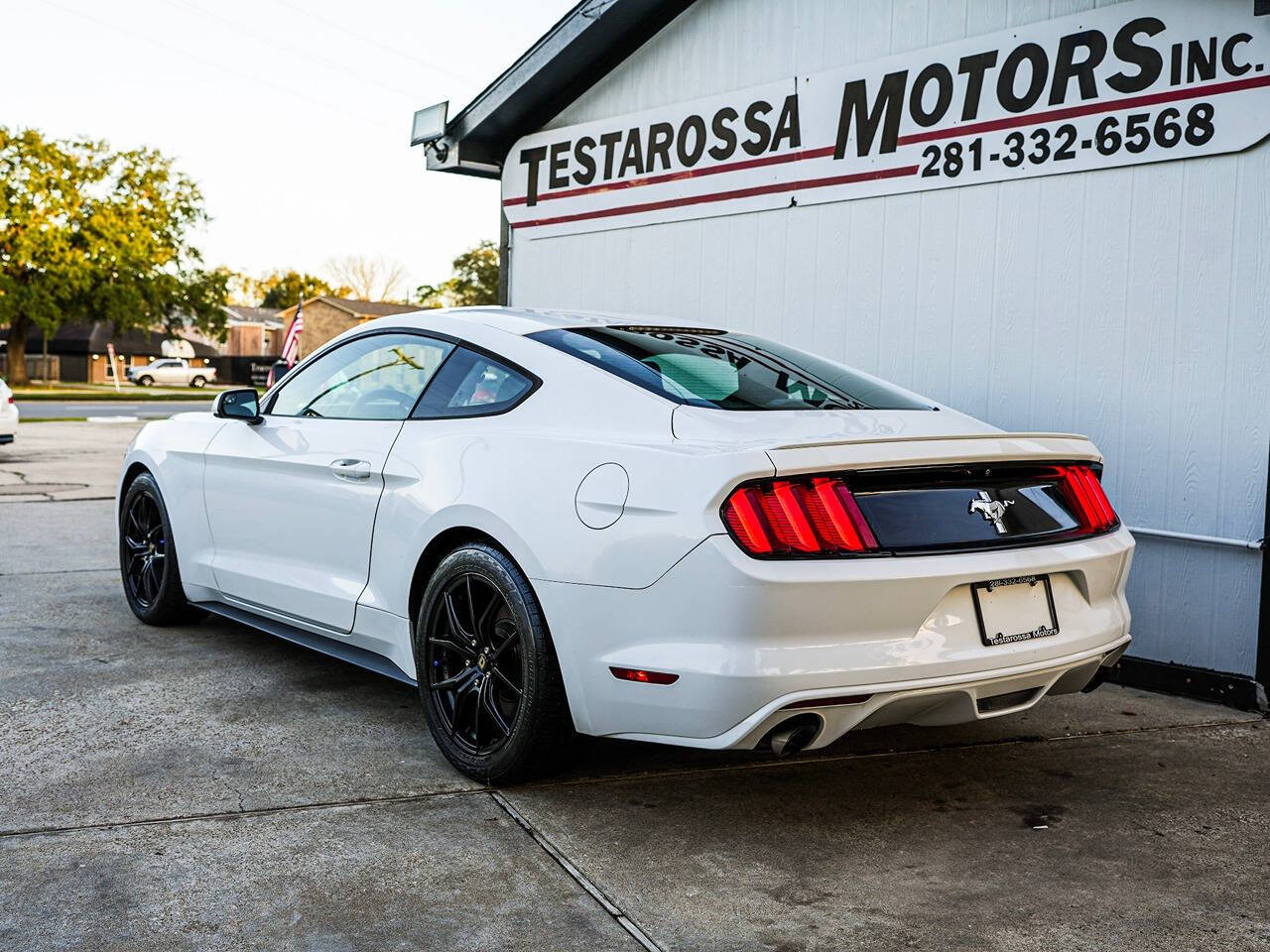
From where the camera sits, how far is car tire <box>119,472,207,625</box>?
19.1 feet

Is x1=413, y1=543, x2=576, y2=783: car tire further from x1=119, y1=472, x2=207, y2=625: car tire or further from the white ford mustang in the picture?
x1=119, y1=472, x2=207, y2=625: car tire

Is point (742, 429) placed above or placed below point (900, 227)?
below

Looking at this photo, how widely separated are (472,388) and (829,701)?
167cm

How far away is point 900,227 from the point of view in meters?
6.39

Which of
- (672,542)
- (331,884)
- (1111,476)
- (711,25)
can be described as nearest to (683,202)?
(711,25)

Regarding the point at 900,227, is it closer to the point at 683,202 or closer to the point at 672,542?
the point at 683,202

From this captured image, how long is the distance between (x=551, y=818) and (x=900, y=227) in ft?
12.6

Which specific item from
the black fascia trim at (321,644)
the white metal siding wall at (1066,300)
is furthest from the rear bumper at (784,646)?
the white metal siding wall at (1066,300)

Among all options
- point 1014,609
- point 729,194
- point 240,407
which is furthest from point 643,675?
point 729,194

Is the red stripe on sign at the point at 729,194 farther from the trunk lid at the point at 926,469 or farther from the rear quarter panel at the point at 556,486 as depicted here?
the rear quarter panel at the point at 556,486

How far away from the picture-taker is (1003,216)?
19.6 ft

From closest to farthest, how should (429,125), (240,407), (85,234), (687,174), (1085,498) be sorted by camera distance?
(1085,498), (240,407), (687,174), (429,125), (85,234)

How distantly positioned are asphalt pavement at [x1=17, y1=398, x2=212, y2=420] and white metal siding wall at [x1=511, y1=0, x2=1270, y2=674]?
877 inches

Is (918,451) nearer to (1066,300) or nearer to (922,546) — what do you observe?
(922,546)
